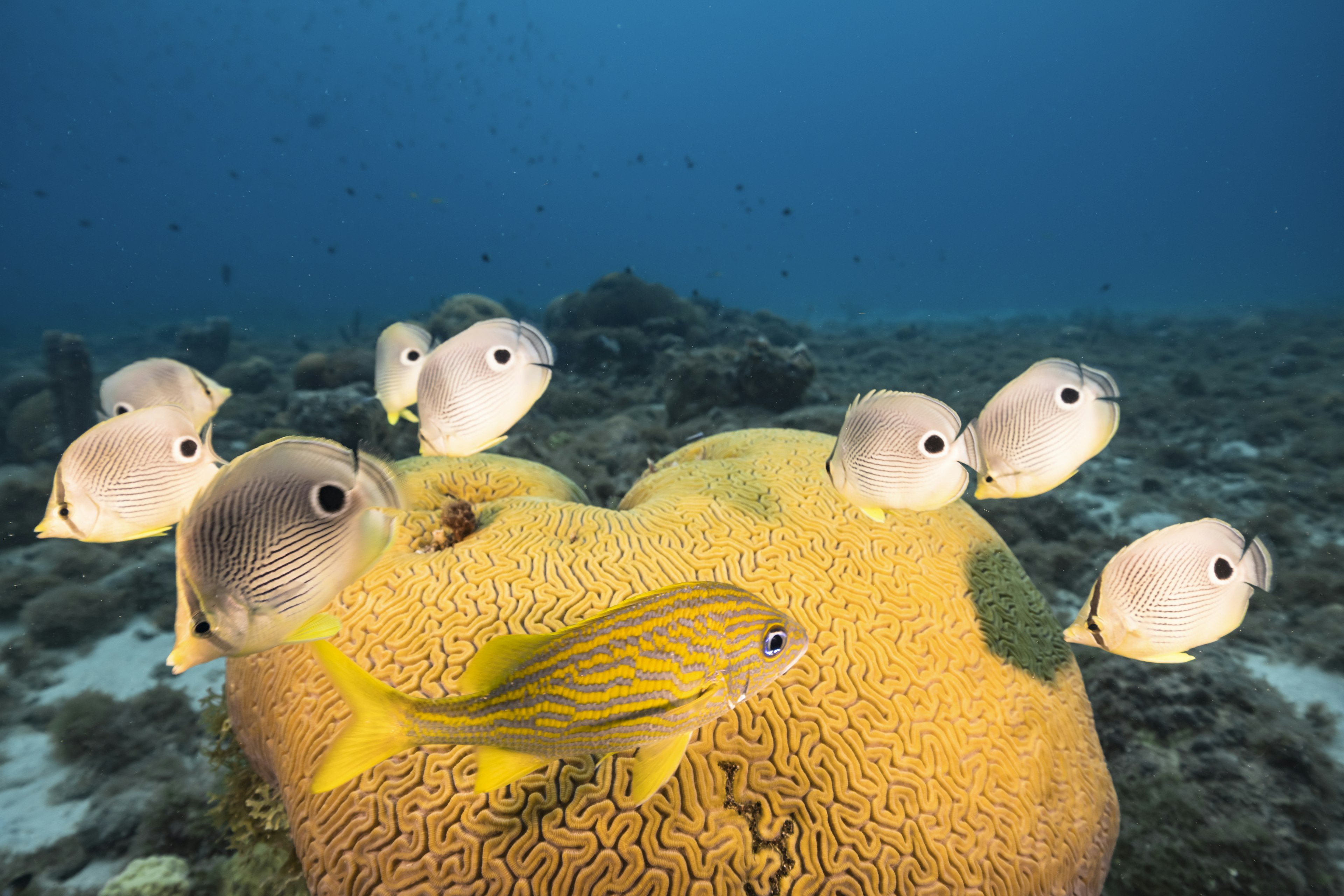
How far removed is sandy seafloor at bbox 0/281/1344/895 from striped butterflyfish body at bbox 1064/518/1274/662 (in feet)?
7.78

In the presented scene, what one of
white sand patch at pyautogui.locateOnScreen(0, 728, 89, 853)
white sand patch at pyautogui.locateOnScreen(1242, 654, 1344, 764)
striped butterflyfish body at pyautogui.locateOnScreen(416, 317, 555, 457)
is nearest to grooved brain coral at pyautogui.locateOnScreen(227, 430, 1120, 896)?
striped butterflyfish body at pyautogui.locateOnScreen(416, 317, 555, 457)

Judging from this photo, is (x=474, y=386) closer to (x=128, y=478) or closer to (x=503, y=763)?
(x=128, y=478)

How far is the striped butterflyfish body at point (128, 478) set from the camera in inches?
84.0

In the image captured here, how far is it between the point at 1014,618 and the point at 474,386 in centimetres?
330

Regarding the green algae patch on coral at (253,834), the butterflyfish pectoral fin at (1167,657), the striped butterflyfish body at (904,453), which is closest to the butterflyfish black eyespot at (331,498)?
the striped butterflyfish body at (904,453)

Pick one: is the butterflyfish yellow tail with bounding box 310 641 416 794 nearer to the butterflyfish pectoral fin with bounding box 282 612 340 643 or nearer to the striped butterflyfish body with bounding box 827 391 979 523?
the butterflyfish pectoral fin with bounding box 282 612 340 643

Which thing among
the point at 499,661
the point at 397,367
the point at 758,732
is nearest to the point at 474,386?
the point at 397,367

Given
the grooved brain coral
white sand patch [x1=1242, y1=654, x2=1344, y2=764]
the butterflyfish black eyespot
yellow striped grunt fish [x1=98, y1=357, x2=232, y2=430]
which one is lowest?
white sand patch [x1=1242, y1=654, x2=1344, y2=764]

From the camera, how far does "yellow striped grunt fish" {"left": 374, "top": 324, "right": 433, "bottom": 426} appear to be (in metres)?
2.98

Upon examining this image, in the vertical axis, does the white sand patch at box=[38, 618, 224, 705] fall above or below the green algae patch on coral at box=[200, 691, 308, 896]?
below

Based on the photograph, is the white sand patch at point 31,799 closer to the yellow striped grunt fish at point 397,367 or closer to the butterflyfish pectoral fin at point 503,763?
the yellow striped grunt fish at point 397,367

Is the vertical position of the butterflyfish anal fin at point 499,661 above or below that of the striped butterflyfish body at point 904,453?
below

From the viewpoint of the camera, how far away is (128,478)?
2182mm

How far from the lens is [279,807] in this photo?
3072 mm
